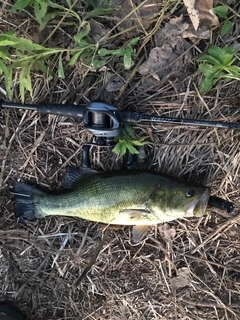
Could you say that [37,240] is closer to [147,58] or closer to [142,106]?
[142,106]

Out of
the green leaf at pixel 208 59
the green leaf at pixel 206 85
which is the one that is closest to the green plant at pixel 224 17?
the green leaf at pixel 208 59

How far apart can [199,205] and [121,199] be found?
53cm

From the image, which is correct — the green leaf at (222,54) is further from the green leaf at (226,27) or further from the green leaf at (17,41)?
the green leaf at (17,41)

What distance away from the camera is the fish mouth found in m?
2.78

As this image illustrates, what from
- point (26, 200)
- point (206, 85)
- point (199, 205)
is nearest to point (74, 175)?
point (26, 200)

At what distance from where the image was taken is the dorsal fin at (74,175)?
10.1 feet

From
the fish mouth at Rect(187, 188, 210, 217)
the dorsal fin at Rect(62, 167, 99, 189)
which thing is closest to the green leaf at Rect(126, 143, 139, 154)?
the dorsal fin at Rect(62, 167, 99, 189)

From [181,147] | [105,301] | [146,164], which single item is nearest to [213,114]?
[181,147]

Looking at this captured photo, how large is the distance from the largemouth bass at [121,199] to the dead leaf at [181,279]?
Answer: 0.43 meters

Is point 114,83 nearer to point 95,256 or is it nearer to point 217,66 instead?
point 217,66

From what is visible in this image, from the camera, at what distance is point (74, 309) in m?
3.34

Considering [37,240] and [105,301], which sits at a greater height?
[37,240]

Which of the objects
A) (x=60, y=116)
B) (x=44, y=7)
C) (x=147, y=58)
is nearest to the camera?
(x=44, y=7)

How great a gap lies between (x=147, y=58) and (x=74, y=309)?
200 cm
